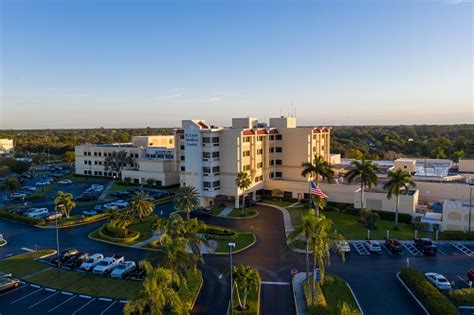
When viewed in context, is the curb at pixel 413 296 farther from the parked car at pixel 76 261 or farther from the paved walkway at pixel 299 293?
the parked car at pixel 76 261

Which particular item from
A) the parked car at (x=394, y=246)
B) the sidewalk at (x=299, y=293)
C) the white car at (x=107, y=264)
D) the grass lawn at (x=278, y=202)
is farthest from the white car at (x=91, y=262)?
the grass lawn at (x=278, y=202)

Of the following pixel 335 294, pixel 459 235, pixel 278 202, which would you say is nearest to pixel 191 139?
pixel 278 202

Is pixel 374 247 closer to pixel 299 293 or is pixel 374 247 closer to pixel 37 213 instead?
pixel 299 293

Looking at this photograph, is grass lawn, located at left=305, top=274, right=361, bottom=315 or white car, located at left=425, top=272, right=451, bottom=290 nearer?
grass lawn, located at left=305, top=274, right=361, bottom=315

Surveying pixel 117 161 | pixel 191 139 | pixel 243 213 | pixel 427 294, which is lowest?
pixel 243 213

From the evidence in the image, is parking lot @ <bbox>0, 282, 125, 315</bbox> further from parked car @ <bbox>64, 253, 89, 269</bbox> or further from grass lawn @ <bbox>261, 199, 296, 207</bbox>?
grass lawn @ <bbox>261, 199, 296, 207</bbox>

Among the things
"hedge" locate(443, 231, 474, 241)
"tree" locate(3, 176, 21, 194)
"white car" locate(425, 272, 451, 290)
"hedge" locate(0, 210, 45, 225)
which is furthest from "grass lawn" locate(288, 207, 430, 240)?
"tree" locate(3, 176, 21, 194)
